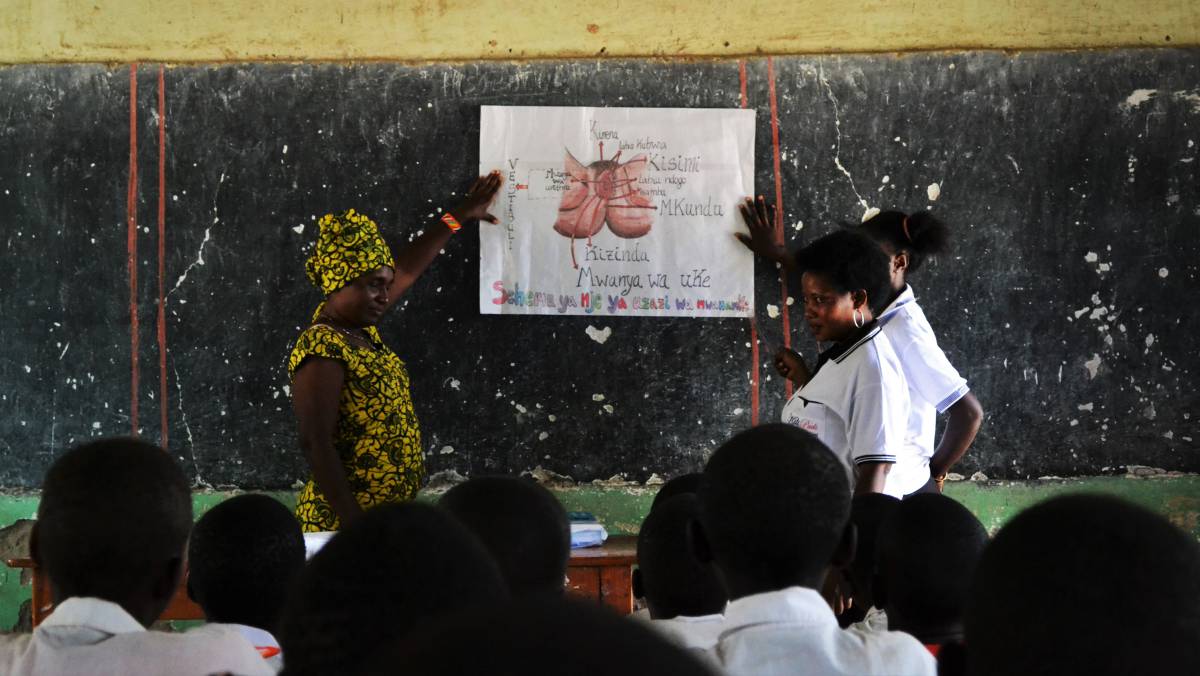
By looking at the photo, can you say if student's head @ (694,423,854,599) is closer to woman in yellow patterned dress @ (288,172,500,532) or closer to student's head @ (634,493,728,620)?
student's head @ (634,493,728,620)

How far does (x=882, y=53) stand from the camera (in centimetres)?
364

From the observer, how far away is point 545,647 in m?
0.43

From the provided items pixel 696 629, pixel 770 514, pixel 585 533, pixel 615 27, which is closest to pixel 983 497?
pixel 585 533

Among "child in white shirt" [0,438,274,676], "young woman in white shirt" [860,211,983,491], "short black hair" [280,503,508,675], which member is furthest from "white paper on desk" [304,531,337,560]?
"short black hair" [280,503,508,675]

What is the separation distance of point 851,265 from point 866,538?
930mm

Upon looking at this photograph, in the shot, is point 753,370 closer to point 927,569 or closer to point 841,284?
point 841,284

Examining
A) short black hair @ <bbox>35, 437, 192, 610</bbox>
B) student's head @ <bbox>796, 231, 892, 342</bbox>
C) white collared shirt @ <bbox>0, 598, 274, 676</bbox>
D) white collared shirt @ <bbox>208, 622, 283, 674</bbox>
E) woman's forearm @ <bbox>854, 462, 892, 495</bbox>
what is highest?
student's head @ <bbox>796, 231, 892, 342</bbox>

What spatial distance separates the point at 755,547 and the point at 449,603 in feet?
2.20

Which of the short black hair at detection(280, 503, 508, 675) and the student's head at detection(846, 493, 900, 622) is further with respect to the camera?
the student's head at detection(846, 493, 900, 622)

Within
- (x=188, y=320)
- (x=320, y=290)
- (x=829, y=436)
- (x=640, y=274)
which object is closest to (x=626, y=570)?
(x=829, y=436)

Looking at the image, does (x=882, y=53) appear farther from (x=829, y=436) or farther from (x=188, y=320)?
(x=188, y=320)

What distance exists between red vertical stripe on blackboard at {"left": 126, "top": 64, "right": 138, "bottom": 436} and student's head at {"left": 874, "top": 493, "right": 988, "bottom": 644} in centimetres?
262

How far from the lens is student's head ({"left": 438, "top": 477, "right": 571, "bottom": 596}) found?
69.2 inches

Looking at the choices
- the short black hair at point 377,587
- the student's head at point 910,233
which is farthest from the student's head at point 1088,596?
the student's head at point 910,233
